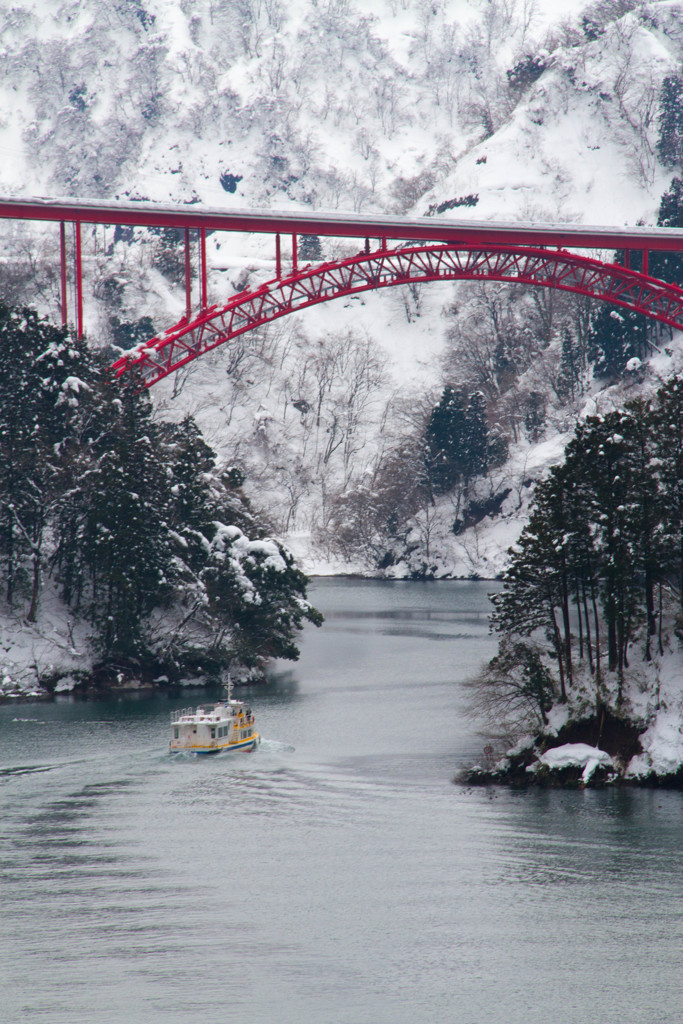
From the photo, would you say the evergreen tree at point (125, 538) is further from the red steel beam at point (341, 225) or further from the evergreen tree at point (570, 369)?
the evergreen tree at point (570, 369)

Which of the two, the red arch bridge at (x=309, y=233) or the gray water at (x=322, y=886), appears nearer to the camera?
the gray water at (x=322, y=886)

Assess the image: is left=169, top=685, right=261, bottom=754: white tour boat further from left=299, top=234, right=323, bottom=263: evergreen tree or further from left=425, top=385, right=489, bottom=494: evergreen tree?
left=299, top=234, right=323, bottom=263: evergreen tree

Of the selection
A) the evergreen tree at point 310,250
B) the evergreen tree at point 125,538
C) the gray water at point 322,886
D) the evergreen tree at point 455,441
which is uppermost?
the evergreen tree at point 310,250

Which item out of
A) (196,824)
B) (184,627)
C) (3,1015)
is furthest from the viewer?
(184,627)

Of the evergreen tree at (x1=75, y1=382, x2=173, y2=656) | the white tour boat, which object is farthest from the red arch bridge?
the white tour boat

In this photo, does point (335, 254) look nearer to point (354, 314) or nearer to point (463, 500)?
point (354, 314)

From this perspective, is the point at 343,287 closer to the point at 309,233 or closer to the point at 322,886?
the point at 309,233

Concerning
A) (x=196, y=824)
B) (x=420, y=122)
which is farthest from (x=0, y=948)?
(x=420, y=122)

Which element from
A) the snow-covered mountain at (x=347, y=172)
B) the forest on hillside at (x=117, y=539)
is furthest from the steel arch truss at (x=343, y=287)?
the snow-covered mountain at (x=347, y=172)
